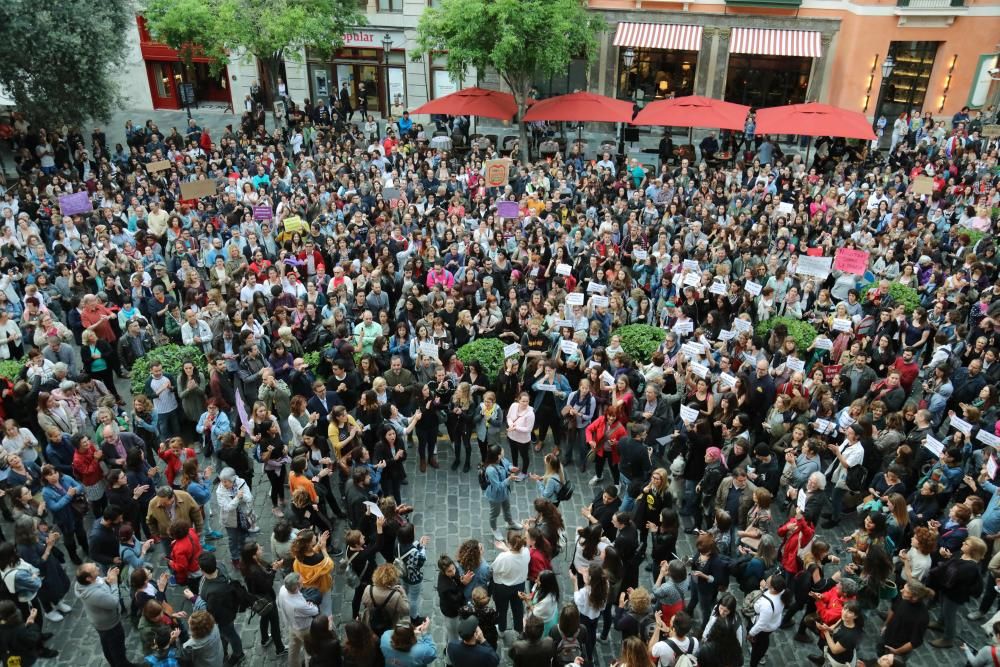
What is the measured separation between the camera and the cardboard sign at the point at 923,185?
18078 mm

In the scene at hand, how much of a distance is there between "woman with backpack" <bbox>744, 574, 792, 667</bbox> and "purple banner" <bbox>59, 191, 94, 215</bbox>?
16.0 m

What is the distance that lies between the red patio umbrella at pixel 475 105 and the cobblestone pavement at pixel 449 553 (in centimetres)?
1547

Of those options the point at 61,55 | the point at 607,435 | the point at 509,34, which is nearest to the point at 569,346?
the point at 607,435

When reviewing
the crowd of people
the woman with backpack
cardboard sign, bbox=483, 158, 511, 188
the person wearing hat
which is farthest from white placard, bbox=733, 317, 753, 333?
cardboard sign, bbox=483, 158, 511, 188

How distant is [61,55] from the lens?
22219mm

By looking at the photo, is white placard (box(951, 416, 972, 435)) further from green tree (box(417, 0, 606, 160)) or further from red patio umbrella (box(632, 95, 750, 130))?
green tree (box(417, 0, 606, 160))

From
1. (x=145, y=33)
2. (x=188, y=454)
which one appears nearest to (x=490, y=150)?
(x=188, y=454)

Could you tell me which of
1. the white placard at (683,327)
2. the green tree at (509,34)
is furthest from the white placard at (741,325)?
the green tree at (509,34)

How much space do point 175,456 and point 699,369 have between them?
6973 mm

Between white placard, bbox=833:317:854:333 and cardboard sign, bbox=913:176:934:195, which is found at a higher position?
cardboard sign, bbox=913:176:934:195

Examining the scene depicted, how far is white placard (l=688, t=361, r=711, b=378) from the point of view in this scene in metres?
10.5

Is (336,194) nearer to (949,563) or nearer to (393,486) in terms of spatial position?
(393,486)

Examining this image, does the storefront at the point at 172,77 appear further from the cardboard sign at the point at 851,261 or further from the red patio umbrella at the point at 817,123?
the cardboard sign at the point at 851,261

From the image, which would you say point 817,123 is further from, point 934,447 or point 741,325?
point 934,447
